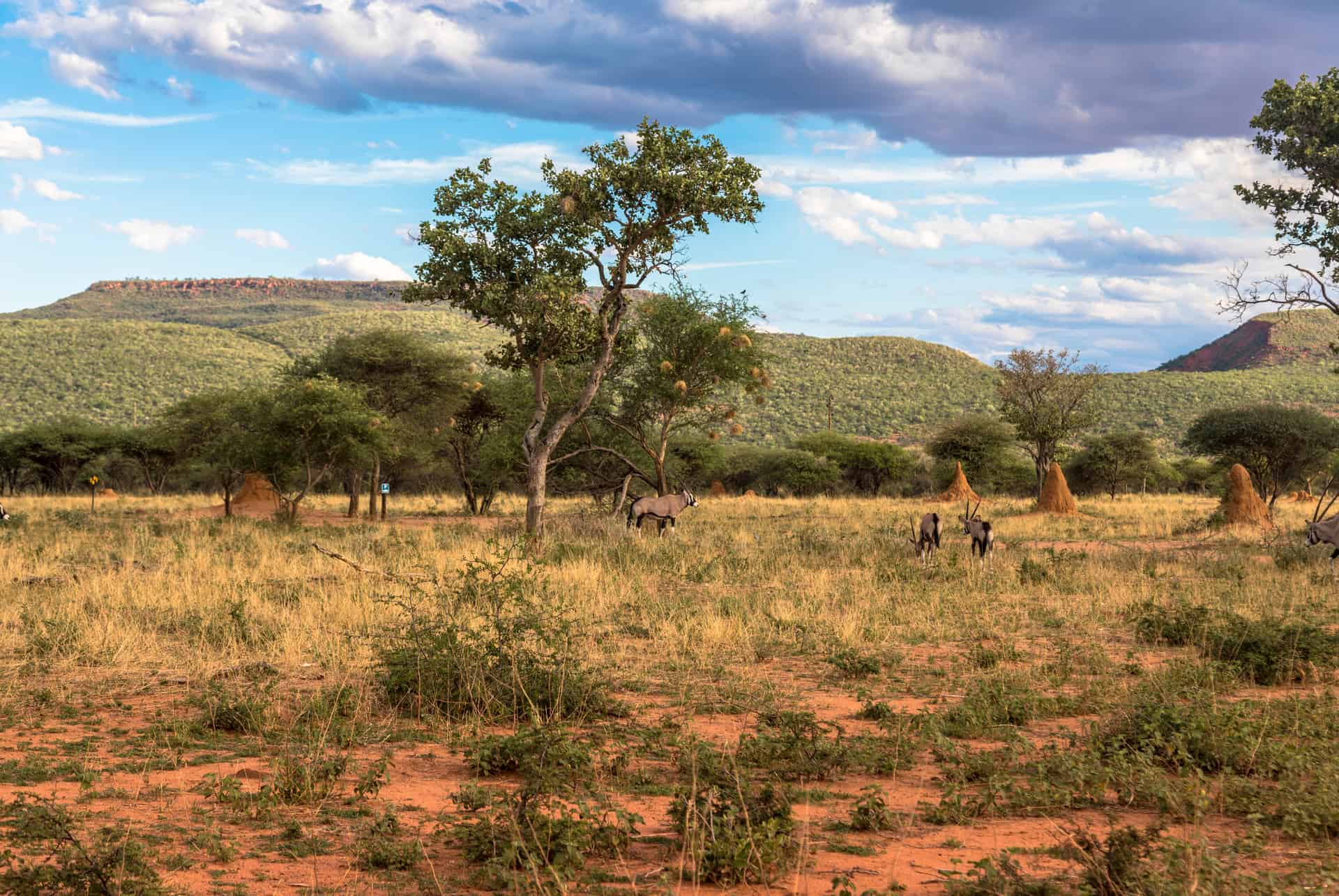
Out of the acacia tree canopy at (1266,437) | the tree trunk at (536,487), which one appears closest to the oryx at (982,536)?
the tree trunk at (536,487)

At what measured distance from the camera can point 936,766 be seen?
21.8 ft

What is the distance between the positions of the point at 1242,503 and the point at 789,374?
51.9m

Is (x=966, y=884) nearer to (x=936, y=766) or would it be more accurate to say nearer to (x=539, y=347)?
(x=936, y=766)

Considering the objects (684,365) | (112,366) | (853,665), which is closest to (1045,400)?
(684,365)

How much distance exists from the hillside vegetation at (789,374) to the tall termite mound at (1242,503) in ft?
112

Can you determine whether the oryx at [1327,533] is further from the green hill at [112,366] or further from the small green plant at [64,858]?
the green hill at [112,366]

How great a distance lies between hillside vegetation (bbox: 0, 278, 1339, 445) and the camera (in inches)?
2552

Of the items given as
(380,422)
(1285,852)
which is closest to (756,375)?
(380,422)

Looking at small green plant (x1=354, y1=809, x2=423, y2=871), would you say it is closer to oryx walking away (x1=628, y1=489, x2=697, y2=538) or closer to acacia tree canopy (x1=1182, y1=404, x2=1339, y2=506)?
oryx walking away (x1=628, y1=489, x2=697, y2=538)

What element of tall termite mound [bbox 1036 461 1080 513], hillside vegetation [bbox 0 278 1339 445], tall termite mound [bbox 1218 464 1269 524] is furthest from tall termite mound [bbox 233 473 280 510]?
tall termite mound [bbox 1218 464 1269 524]

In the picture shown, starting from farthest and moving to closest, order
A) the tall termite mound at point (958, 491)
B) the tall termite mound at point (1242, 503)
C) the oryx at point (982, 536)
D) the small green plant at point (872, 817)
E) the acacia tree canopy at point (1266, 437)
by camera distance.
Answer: the acacia tree canopy at point (1266, 437)
the tall termite mound at point (958, 491)
the tall termite mound at point (1242, 503)
the oryx at point (982, 536)
the small green plant at point (872, 817)

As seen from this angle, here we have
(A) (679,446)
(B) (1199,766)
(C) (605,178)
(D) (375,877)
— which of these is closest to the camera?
(D) (375,877)

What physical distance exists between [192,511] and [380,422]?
11.3 metres

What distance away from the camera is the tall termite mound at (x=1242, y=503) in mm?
24547
